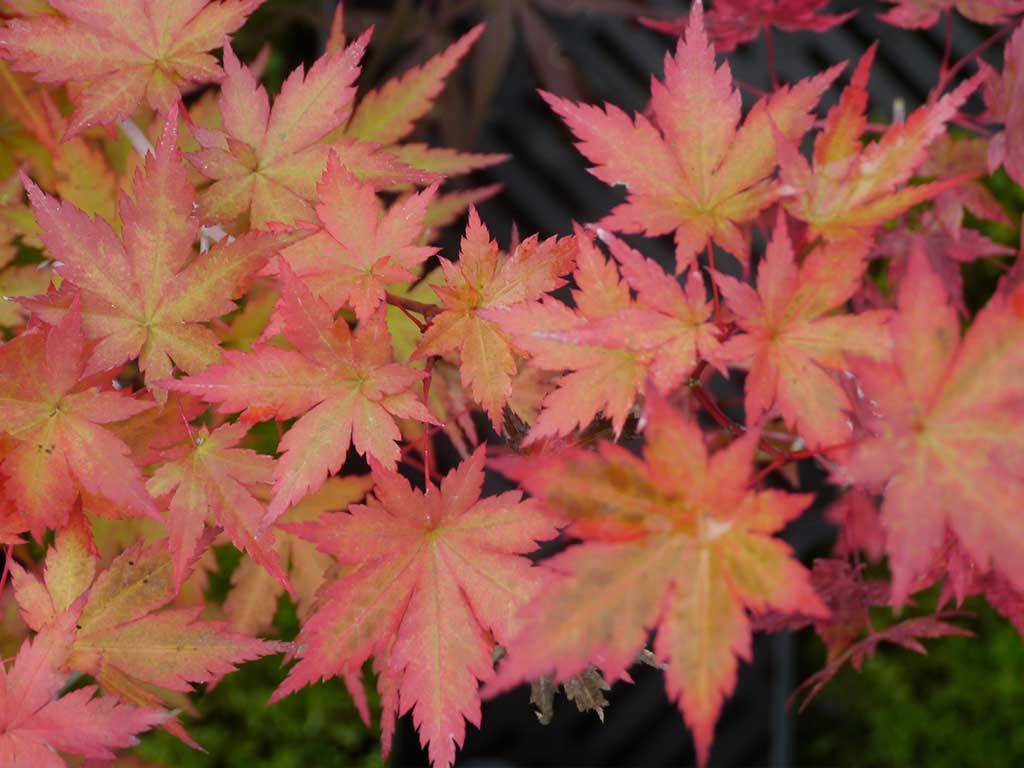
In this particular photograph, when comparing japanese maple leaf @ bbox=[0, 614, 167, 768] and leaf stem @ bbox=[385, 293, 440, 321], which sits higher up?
leaf stem @ bbox=[385, 293, 440, 321]

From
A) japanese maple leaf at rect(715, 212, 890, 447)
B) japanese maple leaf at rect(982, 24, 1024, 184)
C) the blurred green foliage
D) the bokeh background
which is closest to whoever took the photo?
japanese maple leaf at rect(715, 212, 890, 447)

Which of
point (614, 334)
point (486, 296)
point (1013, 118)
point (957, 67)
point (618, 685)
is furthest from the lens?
point (618, 685)

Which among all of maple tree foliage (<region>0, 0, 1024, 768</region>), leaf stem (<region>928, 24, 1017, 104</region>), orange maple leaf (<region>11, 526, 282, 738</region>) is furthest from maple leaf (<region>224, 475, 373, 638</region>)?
leaf stem (<region>928, 24, 1017, 104</region>)

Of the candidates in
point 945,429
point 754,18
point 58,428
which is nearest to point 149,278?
point 58,428

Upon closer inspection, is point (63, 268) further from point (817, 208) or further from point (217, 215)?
point (817, 208)

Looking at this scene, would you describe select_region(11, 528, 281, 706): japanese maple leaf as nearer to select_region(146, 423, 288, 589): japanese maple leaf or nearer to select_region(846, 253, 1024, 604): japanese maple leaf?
select_region(146, 423, 288, 589): japanese maple leaf

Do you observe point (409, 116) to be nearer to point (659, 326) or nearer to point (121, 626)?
point (659, 326)

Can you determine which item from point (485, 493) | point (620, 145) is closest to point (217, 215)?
point (620, 145)
